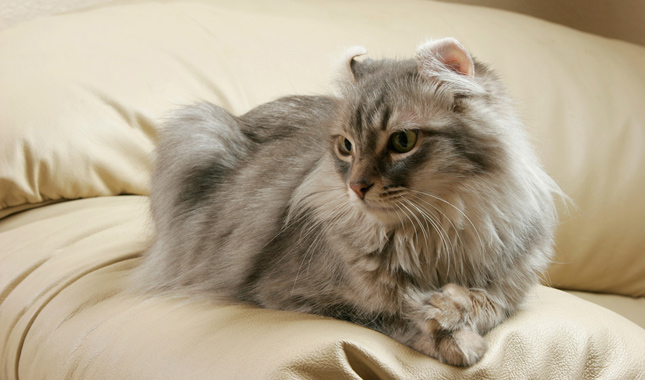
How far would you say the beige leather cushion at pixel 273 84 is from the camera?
6.15 feet

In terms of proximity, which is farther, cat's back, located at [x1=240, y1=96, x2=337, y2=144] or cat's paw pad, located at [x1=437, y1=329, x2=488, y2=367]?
cat's back, located at [x1=240, y1=96, x2=337, y2=144]

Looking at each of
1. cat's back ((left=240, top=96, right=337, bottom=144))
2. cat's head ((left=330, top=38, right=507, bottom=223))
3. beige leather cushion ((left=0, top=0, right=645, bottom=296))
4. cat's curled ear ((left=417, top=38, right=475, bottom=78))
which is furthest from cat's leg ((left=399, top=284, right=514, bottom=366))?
beige leather cushion ((left=0, top=0, right=645, bottom=296))

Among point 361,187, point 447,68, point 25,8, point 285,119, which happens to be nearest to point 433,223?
point 361,187

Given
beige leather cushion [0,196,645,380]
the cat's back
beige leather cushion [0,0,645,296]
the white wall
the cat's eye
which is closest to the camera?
beige leather cushion [0,196,645,380]

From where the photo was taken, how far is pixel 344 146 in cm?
131

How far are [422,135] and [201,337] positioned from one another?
20.3 inches

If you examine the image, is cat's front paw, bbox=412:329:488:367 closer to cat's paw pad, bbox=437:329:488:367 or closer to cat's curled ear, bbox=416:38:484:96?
cat's paw pad, bbox=437:329:488:367

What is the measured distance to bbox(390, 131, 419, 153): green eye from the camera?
119cm

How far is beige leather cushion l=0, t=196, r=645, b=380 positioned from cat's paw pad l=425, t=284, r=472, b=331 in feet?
0.21

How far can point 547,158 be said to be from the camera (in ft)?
7.63

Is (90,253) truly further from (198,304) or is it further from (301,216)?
(301,216)

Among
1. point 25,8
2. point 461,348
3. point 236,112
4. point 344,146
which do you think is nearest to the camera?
point 461,348

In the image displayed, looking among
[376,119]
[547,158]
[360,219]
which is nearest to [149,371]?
[360,219]

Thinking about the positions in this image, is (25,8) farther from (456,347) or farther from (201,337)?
(456,347)
